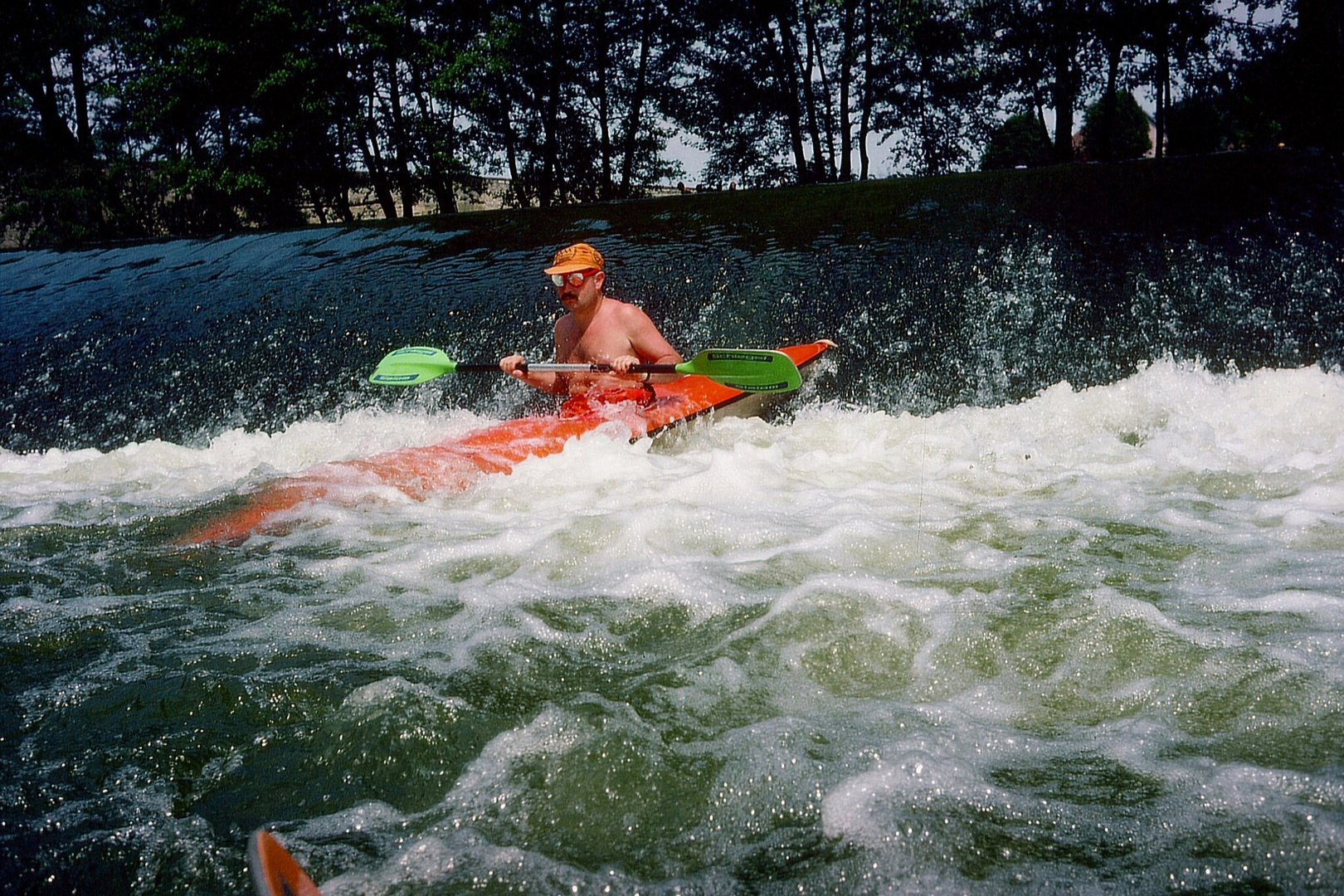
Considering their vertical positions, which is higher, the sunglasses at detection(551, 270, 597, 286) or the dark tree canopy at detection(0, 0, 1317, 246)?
the dark tree canopy at detection(0, 0, 1317, 246)

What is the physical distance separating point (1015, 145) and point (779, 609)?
2234cm

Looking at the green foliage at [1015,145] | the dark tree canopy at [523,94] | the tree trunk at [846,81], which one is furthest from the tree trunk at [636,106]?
the green foliage at [1015,145]

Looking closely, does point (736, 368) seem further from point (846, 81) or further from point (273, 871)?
point (846, 81)

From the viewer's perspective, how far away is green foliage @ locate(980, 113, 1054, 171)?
844 inches

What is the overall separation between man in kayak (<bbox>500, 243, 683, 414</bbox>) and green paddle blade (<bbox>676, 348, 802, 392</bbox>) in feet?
0.81

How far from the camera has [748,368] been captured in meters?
4.75

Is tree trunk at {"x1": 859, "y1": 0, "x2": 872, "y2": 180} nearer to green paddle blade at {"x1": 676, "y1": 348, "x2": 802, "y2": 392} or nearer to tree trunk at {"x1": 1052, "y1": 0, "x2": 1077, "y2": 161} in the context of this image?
tree trunk at {"x1": 1052, "y1": 0, "x2": 1077, "y2": 161}

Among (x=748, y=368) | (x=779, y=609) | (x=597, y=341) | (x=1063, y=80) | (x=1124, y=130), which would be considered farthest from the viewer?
(x=1124, y=130)

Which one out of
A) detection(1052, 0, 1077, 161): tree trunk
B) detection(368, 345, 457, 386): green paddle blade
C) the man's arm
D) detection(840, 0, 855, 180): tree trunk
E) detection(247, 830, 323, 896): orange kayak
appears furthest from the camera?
detection(840, 0, 855, 180): tree trunk

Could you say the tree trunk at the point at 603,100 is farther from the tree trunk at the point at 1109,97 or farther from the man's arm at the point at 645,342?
the man's arm at the point at 645,342

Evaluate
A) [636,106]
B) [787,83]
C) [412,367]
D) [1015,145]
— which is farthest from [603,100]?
[412,367]

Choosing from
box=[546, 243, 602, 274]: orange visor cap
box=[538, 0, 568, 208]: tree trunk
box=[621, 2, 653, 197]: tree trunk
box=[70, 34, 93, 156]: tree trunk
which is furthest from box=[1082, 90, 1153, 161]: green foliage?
box=[70, 34, 93, 156]: tree trunk

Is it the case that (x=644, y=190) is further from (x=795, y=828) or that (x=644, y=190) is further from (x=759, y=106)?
(x=795, y=828)

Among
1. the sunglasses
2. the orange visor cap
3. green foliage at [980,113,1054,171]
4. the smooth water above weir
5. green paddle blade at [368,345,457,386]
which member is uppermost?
green foliage at [980,113,1054,171]
